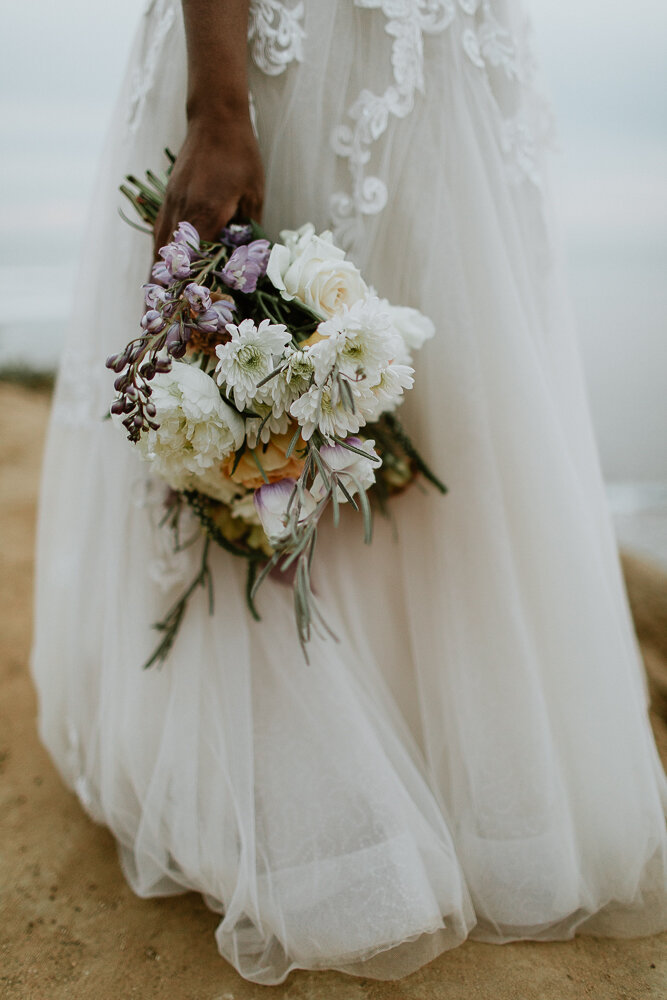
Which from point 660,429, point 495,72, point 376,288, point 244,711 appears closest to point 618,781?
point 244,711

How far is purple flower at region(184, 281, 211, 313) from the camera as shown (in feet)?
2.25

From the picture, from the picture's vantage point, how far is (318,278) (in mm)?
763

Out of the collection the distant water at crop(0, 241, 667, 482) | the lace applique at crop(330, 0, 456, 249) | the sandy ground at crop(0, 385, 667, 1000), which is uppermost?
the distant water at crop(0, 241, 667, 482)

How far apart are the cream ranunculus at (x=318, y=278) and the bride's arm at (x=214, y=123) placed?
0.14m

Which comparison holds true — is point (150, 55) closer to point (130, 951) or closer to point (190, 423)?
point (190, 423)

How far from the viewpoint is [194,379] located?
0.72 meters

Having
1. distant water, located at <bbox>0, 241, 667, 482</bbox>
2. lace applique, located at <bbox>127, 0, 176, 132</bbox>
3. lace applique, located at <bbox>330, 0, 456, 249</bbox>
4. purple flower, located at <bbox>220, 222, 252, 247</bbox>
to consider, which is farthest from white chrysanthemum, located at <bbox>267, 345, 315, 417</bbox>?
distant water, located at <bbox>0, 241, 667, 482</bbox>

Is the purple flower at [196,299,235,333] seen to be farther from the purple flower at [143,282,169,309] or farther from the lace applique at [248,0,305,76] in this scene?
the lace applique at [248,0,305,76]

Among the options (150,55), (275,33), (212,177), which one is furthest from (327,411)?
(150,55)

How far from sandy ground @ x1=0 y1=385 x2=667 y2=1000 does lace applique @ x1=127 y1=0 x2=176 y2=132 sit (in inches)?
48.0

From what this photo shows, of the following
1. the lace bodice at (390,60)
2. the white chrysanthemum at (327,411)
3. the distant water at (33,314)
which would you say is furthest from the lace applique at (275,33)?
the distant water at (33,314)

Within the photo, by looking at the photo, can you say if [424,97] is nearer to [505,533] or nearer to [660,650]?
[505,533]

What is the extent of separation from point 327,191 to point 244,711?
768 mm

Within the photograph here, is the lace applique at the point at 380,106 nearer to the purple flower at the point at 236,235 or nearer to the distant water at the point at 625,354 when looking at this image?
the purple flower at the point at 236,235
